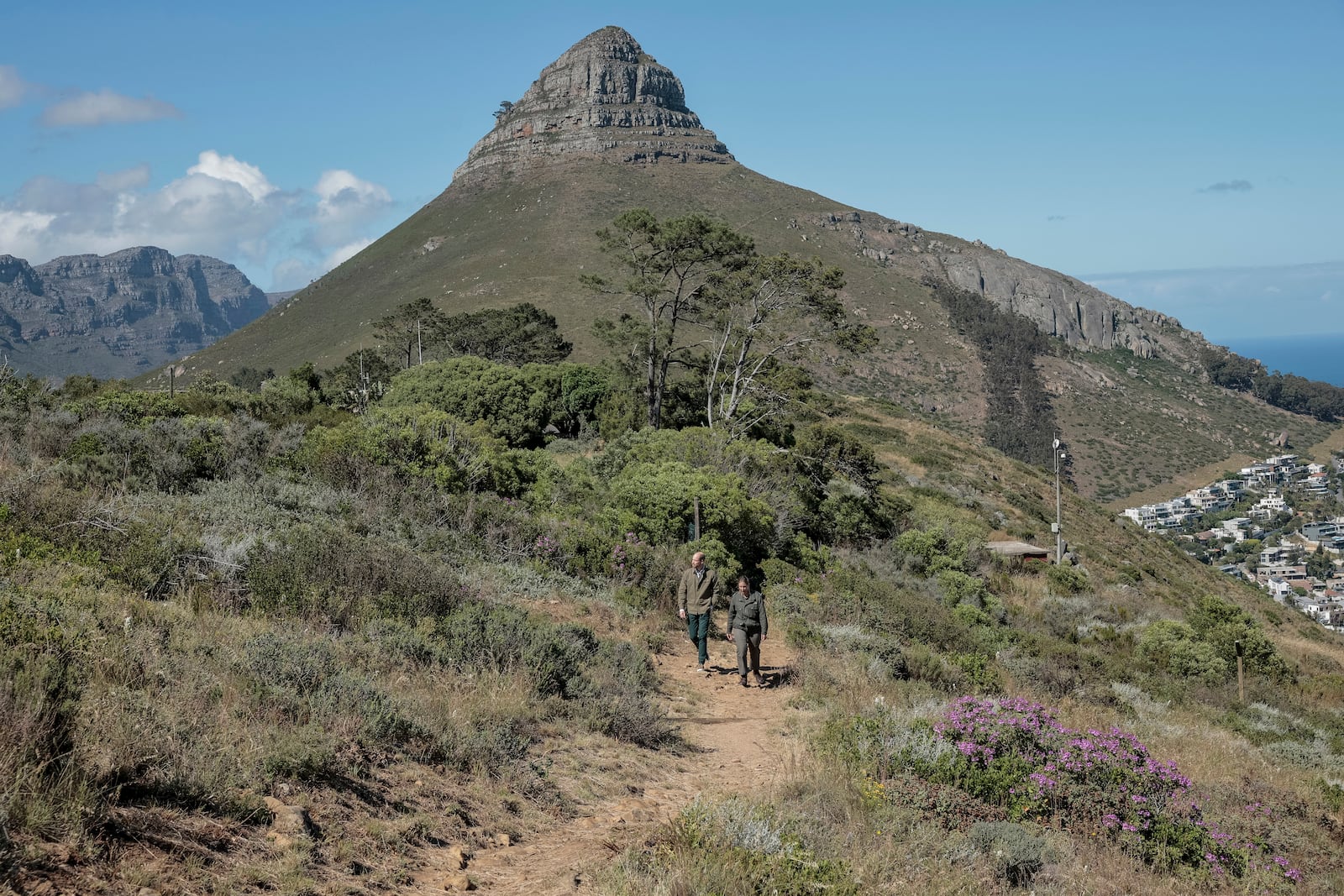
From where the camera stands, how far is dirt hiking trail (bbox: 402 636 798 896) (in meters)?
4.44

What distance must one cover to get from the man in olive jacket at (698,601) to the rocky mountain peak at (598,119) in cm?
13535

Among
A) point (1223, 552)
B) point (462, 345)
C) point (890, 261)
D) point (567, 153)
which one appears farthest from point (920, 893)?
point (567, 153)

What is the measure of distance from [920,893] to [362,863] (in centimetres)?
278

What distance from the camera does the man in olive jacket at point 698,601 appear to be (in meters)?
10.4

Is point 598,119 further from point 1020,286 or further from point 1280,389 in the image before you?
point 1280,389

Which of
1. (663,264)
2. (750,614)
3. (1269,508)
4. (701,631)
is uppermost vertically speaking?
(663,264)

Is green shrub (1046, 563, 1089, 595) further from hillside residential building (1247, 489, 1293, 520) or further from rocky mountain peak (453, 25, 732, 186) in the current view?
rocky mountain peak (453, 25, 732, 186)

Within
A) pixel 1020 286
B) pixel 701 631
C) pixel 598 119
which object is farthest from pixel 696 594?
pixel 598 119

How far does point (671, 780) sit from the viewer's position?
648 cm

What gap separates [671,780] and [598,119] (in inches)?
6191

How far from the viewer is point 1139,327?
136 m

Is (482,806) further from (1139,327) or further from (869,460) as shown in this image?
(1139,327)

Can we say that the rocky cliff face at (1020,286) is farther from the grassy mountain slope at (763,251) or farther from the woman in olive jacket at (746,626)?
the woman in olive jacket at (746,626)

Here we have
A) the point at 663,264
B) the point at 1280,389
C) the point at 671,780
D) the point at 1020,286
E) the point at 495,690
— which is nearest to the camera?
the point at 671,780
